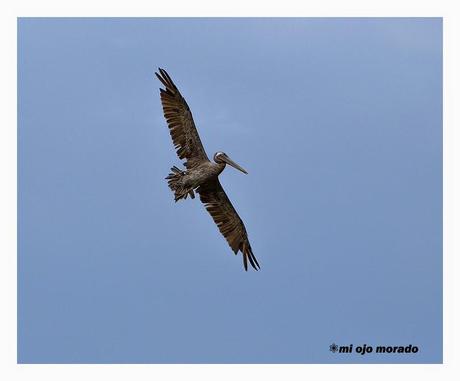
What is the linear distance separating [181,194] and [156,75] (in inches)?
133

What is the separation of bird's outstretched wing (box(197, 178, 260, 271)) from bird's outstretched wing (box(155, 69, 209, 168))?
1185 millimetres

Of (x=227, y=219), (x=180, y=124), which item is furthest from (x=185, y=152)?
(x=227, y=219)

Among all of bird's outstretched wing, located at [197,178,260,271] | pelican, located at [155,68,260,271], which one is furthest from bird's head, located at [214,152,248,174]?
A: bird's outstretched wing, located at [197,178,260,271]

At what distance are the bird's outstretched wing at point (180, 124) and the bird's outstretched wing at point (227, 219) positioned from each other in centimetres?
119

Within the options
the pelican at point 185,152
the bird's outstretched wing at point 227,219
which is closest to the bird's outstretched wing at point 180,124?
the pelican at point 185,152

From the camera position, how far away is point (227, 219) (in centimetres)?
2238

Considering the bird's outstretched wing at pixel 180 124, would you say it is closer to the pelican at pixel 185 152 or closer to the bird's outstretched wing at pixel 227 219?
the pelican at pixel 185 152

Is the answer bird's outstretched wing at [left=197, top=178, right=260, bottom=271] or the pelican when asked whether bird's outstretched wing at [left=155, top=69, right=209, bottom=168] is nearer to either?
the pelican

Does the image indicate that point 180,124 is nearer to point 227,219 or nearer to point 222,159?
point 222,159

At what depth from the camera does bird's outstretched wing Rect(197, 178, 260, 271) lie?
72.2 ft

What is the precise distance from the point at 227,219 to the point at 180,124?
3250 mm
